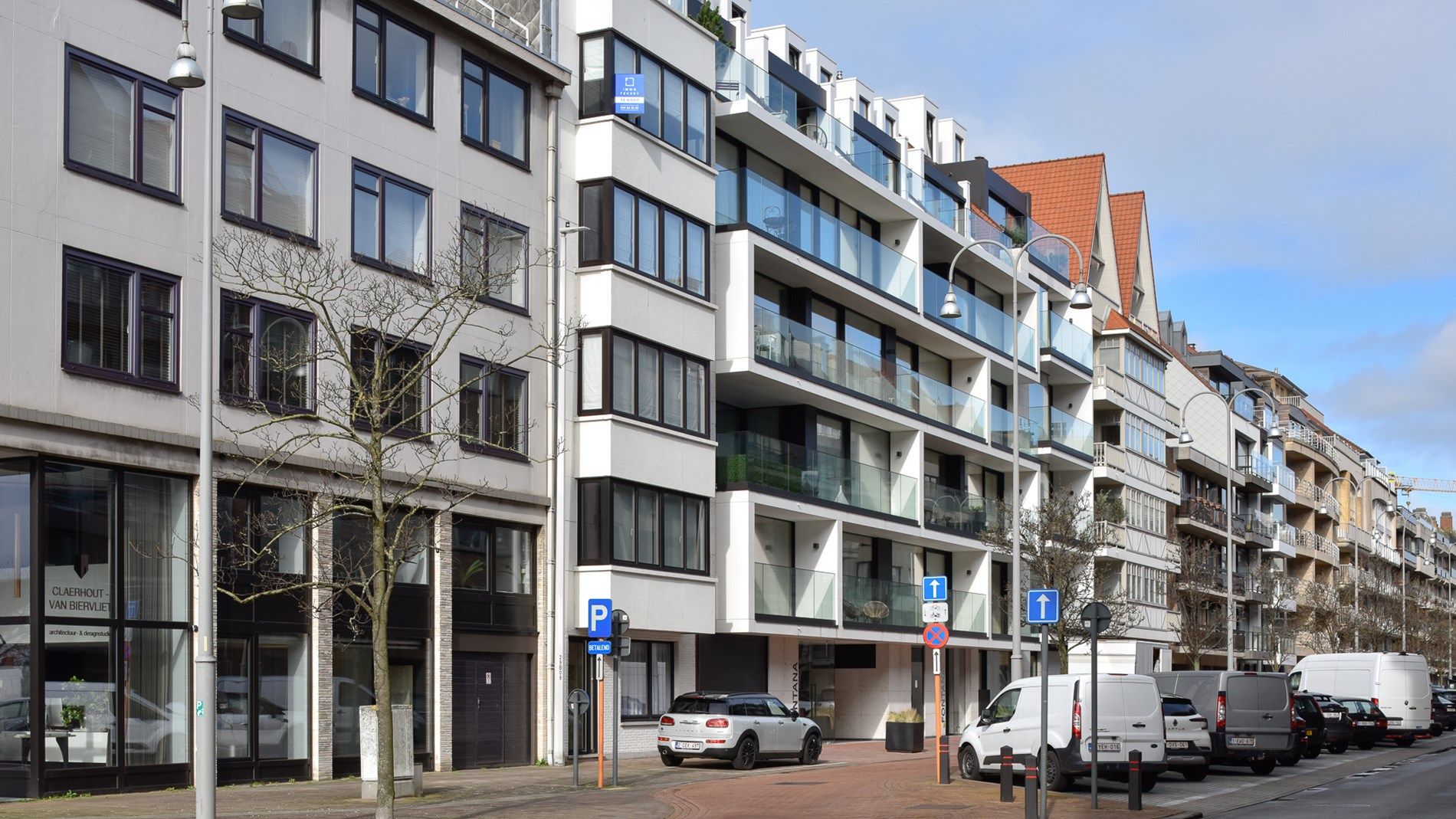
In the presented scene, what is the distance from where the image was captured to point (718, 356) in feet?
125

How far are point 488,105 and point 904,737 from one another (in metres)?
17.2

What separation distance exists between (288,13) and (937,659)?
14.3m

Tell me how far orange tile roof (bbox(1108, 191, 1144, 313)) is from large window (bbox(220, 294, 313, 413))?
55119 mm

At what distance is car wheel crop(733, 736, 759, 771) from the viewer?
3139 centimetres

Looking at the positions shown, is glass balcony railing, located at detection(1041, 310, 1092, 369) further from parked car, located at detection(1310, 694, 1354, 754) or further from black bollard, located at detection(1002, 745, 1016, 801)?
black bollard, located at detection(1002, 745, 1016, 801)

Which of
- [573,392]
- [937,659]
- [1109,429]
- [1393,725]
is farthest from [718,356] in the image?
[1109,429]

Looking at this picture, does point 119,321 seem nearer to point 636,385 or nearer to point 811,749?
point 636,385

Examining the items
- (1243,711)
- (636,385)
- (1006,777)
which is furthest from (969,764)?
(636,385)

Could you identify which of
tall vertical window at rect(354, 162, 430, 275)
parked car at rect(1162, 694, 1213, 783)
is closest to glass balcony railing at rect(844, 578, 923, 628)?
parked car at rect(1162, 694, 1213, 783)

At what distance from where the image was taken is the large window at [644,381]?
32.9 meters

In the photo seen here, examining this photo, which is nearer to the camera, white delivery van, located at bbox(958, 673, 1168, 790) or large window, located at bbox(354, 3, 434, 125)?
white delivery van, located at bbox(958, 673, 1168, 790)

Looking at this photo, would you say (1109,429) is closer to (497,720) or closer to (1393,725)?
(1393,725)

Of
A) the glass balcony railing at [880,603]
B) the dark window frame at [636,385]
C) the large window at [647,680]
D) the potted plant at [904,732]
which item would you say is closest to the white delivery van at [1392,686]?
the glass balcony railing at [880,603]

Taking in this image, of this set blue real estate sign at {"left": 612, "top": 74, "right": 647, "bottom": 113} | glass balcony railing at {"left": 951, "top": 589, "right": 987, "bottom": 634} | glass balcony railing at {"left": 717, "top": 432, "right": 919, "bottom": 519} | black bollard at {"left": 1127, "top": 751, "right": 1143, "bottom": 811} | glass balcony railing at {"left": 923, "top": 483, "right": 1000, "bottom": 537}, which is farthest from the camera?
glass balcony railing at {"left": 951, "top": 589, "right": 987, "bottom": 634}
